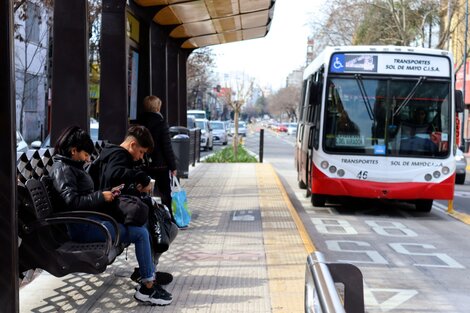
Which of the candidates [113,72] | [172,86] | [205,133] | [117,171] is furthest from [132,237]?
[205,133]

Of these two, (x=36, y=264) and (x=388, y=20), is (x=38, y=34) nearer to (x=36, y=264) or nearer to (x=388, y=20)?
(x=388, y=20)

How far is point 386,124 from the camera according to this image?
1292 cm

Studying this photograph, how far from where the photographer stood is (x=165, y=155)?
8.99m

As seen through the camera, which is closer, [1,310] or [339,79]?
[1,310]

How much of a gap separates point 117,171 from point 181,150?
25.8 ft

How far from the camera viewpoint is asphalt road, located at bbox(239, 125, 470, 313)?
22.7 feet

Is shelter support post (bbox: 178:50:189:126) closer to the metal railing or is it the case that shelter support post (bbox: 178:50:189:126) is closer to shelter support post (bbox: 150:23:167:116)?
shelter support post (bbox: 150:23:167:116)

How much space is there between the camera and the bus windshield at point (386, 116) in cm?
1284

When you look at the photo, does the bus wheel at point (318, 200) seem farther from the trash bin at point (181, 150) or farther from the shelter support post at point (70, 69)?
the shelter support post at point (70, 69)

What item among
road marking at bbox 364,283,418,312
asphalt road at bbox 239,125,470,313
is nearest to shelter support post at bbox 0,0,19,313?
asphalt road at bbox 239,125,470,313

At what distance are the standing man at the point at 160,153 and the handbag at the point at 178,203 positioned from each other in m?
0.07

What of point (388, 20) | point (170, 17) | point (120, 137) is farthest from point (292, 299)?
point (388, 20)

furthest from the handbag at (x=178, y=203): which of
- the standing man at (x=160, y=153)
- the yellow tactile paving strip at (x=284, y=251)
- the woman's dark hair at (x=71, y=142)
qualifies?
the woman's dark hair at (x=71, y=142)

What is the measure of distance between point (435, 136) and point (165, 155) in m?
6.06
